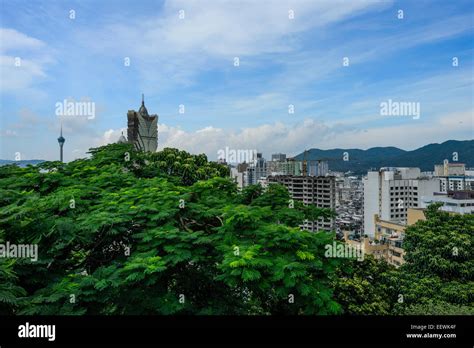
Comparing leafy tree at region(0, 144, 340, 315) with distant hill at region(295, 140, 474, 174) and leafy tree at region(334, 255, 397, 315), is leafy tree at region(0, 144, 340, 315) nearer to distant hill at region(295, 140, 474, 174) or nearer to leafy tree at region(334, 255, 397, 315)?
leafy tree at region(334, 255, 397, 315)

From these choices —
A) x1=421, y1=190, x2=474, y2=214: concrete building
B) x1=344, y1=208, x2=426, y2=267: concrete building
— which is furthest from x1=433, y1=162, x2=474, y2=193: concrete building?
x1=344, y1=208, x2=426, y2=267: concrete building

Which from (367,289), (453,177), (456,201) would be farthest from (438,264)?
(453,177)

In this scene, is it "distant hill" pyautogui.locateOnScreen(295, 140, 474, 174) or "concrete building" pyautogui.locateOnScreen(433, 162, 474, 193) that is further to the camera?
"concrete building" pyautogui.locateOnScreen(433, 162, 474, 193)

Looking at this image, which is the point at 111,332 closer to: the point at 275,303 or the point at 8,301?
the point at 8,301

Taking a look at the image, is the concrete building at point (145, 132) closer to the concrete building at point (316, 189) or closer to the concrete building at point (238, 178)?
the concrete building at point (238, 178)

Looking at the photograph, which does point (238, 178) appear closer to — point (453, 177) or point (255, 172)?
point (255, 172)

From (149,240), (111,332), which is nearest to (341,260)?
(149,240)
